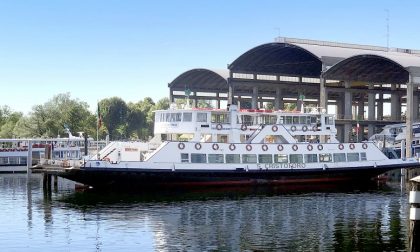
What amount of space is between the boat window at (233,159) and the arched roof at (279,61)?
3741cm

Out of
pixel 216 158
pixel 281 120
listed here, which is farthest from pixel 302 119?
pixel 216 158

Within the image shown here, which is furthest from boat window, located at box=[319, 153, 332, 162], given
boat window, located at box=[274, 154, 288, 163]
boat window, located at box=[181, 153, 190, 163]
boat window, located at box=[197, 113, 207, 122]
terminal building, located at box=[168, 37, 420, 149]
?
terminal building, located at box=[168, 37, 420, 149]

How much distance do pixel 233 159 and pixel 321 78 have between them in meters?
37.3

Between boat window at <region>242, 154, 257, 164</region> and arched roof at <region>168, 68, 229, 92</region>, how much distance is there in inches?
1994

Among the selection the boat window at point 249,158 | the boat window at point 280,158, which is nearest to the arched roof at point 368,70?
the boat window at point 280,158

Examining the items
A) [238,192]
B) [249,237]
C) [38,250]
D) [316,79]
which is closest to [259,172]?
[238,192]

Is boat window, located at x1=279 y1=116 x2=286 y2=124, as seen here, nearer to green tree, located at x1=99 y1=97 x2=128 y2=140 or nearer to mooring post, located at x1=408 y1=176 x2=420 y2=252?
mooring post, located at x1=408 y1=176 x2=420 y2=252

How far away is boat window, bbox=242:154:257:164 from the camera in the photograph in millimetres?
58469

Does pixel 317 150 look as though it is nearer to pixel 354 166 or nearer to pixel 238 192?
pixel 354 166

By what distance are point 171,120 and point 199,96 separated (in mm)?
57346

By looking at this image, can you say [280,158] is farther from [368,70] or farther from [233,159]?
[368,70]

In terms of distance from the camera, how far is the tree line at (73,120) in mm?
118250

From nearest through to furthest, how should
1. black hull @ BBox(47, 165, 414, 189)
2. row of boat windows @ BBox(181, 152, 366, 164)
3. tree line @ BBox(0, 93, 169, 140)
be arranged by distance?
black hull @ BBox(47, 165, 414, 189) < row of boat windows @ BBox(181, 152, 366, 164) < tree line @ BBox(0, 93, 169, 140)

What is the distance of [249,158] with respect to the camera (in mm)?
58688
